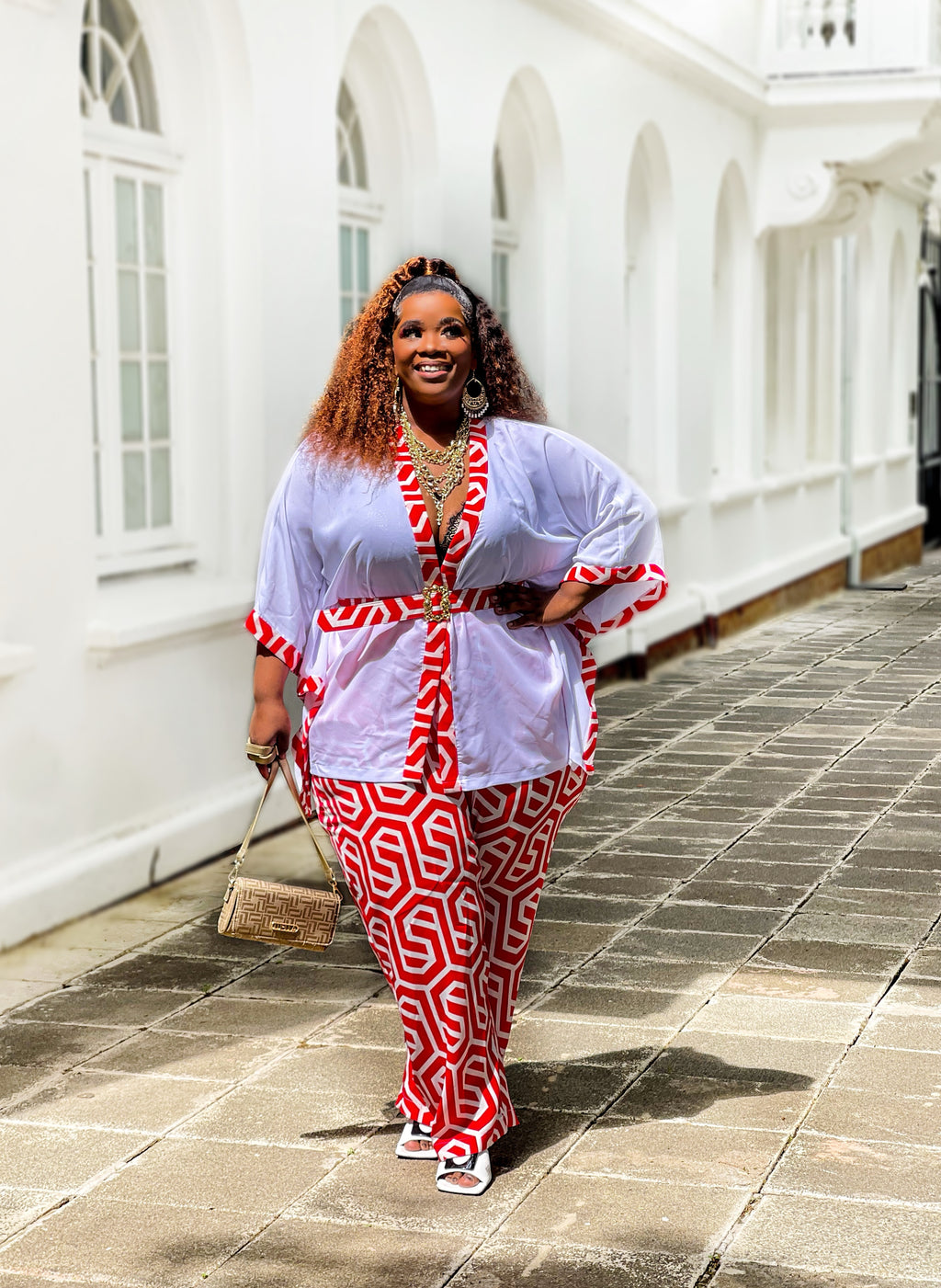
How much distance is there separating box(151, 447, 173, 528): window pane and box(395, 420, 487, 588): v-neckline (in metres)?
3.76

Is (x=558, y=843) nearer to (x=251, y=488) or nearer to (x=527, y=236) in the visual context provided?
(x=251, y=488)

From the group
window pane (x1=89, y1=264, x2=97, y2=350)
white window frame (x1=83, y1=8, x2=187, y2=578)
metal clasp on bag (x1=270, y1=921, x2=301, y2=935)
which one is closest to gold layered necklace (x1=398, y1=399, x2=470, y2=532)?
metal clasp on bag (x1=270, y1=921, x2=301, y2=935)

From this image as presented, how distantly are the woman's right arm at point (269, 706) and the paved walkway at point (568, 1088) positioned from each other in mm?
942

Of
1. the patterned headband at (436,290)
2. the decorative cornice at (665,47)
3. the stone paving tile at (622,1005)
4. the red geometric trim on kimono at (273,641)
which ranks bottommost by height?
the stone paving tile at (622,1005)

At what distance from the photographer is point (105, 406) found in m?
7.34

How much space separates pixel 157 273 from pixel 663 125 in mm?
6309

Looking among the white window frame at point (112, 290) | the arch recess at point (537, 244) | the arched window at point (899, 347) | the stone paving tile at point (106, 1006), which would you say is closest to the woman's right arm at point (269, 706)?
the stone paving tile at point (106, 1006)

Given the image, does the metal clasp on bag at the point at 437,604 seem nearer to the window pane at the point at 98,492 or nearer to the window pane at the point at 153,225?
the window pane at the point at 98,492

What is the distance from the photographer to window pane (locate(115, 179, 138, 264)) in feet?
24.3

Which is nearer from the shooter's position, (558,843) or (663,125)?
(558,843)

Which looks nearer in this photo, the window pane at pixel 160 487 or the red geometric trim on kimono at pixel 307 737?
the red geometric trim on kimono at pixel 307 737

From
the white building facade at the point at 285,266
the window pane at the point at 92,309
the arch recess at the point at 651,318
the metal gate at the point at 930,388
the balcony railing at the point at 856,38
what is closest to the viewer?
the white building facade at the point at 285,266

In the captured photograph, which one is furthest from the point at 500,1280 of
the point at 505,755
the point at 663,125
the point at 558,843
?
the point at 663,125

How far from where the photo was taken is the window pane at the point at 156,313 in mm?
7633
